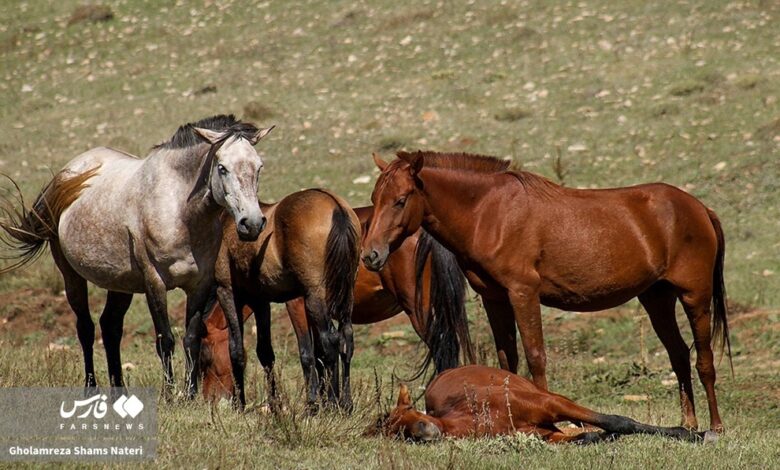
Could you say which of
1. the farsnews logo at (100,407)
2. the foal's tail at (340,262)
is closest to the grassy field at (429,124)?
the farsnews logo at (100,407)

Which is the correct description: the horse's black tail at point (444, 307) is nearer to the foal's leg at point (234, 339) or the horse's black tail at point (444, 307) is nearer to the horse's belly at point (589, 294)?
the horse's belly at point (589, 294)

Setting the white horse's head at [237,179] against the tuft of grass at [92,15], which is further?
the tuft of grass at [92,15]

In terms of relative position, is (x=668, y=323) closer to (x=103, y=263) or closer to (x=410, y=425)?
(x=410, y=425)

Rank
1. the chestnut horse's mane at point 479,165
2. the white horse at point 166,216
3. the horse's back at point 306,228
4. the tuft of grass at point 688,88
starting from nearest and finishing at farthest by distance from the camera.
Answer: the white horse at point 166,216
the chestnut horse's mane at point 479,165
the horse's back at point 306,228
the tuft of grass at point 688,88

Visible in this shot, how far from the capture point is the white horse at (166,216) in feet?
26.3

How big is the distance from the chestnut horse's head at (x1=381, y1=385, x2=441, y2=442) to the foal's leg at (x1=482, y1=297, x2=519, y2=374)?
58.0 inches

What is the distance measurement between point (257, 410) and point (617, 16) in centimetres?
Answer: 1933

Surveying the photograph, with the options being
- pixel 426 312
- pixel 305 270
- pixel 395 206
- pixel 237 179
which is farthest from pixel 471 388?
pixel 426 312

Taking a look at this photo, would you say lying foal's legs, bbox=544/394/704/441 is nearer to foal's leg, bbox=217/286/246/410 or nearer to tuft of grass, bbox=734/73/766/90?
foal's leg, bbox=217/286/246/410

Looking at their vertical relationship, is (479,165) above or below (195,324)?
above

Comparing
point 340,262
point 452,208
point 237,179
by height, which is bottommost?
point 340,262

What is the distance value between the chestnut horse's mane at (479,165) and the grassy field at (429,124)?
171 cm

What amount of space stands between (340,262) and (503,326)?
1.28 m

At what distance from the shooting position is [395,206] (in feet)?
27.0
